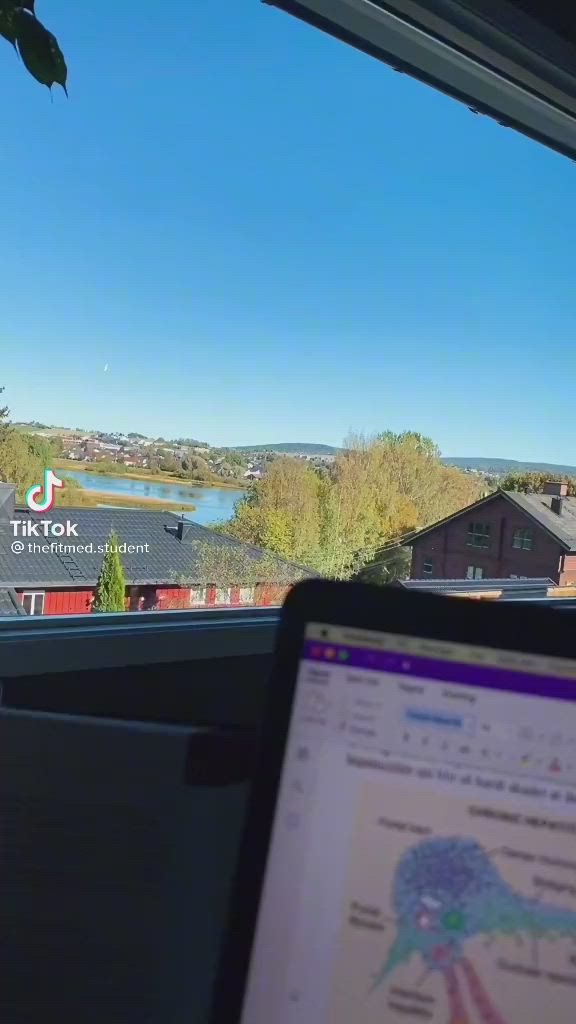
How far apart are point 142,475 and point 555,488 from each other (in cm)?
144

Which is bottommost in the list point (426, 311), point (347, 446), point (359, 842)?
point (359, 842)

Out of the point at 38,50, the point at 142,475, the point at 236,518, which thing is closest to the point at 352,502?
the point at 236,518

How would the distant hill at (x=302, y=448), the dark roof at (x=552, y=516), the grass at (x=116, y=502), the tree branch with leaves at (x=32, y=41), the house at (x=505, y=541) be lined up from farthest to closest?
the dark roof at (x=552, y=516) → the house at (x=505, y=541) → the distant hill at (x=302, y=448) → the grass at (x=116, y=502) → the tree branch with leaves at (x=32, y=41)

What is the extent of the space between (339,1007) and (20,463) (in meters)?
1.33

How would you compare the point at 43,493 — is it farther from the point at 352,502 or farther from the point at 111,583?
the point at 352,502

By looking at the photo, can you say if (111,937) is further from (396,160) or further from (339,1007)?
(396,160)

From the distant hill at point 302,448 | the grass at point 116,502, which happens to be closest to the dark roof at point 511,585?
the distant hill at point 302,448

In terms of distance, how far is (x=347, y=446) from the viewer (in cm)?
206

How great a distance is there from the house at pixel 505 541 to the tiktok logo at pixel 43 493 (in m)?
0.89

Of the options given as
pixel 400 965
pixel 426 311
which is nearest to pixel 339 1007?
pixel 400 965

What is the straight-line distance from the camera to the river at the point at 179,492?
1719mm

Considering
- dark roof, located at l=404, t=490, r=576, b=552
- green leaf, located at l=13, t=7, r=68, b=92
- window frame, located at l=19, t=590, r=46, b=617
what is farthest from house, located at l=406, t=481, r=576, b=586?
green leaf, located at l=13, t=7, r=68, b=92

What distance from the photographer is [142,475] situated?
1773mm

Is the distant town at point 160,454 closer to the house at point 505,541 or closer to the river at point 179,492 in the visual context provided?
Result: the river at point 179,492
